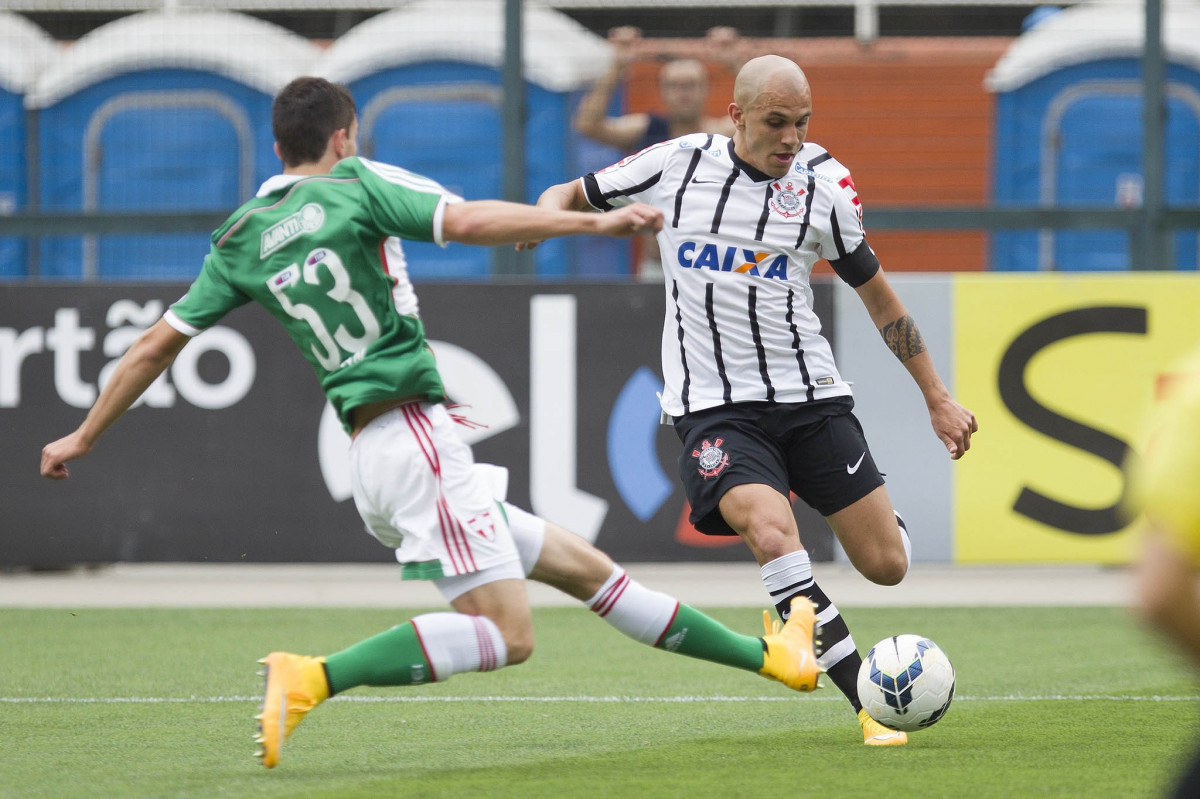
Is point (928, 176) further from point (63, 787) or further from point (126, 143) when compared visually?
point (63, 787)

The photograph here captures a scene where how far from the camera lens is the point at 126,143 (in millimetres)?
10352

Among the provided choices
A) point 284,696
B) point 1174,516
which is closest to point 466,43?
point 284,696

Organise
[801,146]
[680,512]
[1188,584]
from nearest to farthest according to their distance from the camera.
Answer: [1188,584]
[801,146]
[680,512]

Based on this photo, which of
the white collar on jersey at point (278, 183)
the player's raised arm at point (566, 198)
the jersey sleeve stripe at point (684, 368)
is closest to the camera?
the white collar on jersey at point (278, 183)

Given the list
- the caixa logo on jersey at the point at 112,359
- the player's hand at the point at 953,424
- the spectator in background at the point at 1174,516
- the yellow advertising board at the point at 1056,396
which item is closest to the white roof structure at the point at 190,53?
the caixa logo on jersey at the point at 112,359

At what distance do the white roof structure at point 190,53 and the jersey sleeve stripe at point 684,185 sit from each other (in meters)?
5.84

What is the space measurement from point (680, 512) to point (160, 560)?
314 cm

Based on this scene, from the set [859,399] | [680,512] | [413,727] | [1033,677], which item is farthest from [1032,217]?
[413,727]

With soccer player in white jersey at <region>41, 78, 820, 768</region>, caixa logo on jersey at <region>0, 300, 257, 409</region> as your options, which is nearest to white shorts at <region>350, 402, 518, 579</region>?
soccer player in white jersey at <region>41, 78, 820, 768</region>

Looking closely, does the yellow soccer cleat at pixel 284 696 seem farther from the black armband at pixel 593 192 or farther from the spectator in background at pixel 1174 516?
the spectator in background at pixel 1174 516

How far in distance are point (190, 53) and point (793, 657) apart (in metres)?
7.36

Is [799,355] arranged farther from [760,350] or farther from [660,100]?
[660,100]

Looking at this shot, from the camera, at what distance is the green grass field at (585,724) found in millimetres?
4098

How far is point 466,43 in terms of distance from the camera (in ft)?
33.9
